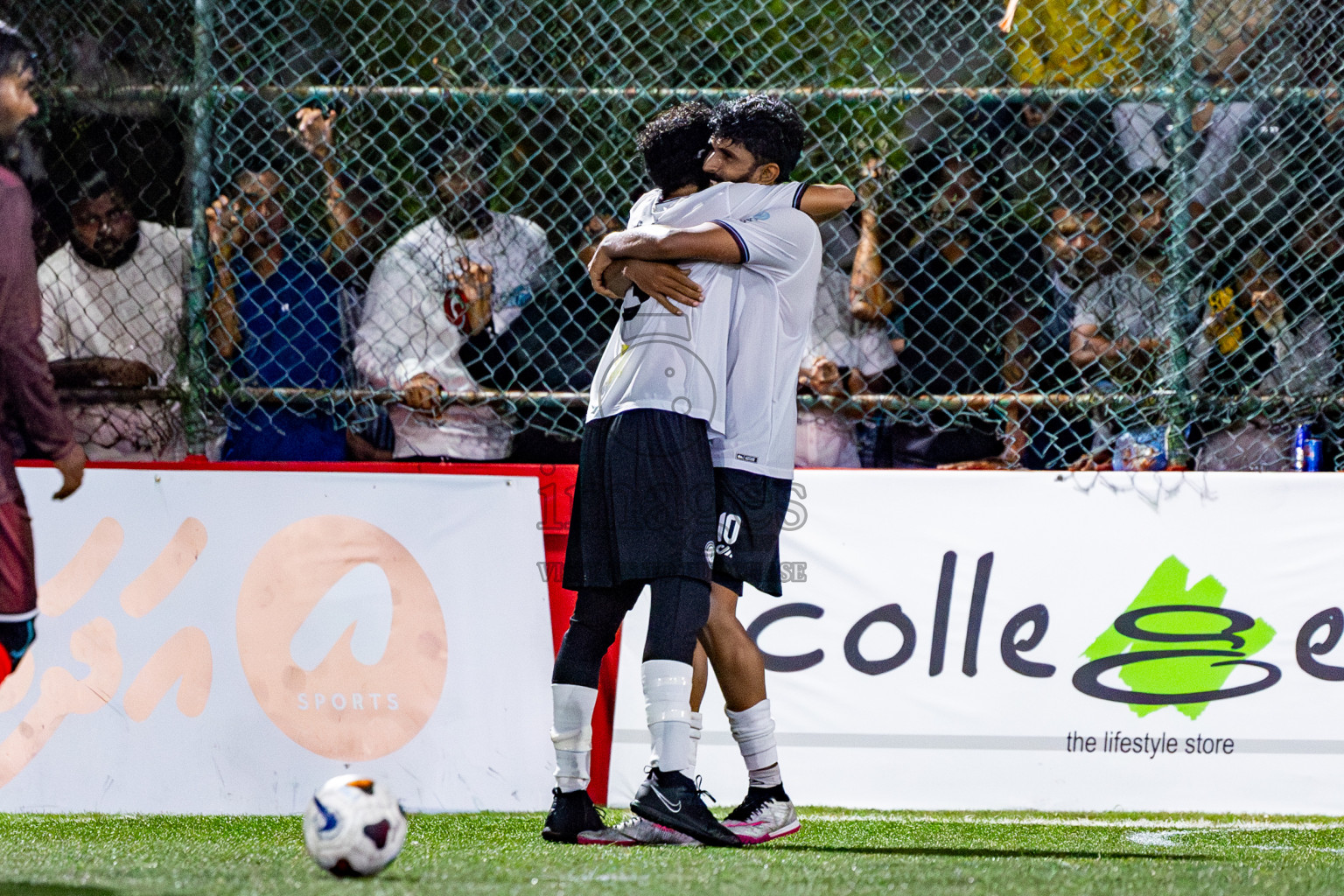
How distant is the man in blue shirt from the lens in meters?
4.82

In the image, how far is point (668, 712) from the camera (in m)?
3.34

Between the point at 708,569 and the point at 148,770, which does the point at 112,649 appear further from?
the point at 708,569

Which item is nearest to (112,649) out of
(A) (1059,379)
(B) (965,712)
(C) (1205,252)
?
(B) (965,712)

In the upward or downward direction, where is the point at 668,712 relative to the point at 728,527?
downward

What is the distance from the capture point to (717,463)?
11.8ft

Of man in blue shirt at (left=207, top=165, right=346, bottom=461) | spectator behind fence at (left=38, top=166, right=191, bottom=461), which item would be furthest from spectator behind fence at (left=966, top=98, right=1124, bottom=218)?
spectator behind fence at (left=38, top=166, right=191, bottom=461)

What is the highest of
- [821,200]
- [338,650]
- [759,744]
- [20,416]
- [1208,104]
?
[1208,104]

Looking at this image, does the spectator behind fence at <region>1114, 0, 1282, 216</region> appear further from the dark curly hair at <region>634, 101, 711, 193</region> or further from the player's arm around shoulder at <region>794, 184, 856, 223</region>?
the dark curly hair at <region>634, 101, 711, 193</region>

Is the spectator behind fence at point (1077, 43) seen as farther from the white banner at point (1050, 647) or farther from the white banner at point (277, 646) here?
the white banner at point (277, 646)

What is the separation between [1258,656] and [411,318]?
2.97 metres

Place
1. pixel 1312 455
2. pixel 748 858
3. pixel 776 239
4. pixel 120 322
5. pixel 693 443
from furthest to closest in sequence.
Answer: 1. pixel 120 322
2. pixel 1312 455
3. pixel 776 239
4. pixel 693 443
5. pixel 748 858

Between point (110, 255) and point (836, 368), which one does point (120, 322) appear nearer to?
point (110, 255)

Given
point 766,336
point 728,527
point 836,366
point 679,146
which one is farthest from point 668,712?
point 836,366

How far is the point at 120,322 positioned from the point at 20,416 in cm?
51
